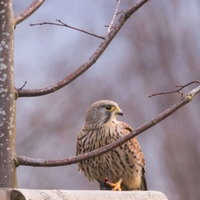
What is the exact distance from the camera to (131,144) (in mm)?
2830

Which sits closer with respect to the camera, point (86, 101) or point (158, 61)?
point (86, 101)

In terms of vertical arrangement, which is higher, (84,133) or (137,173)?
(84,133)

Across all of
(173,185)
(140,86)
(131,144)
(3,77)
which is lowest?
(173,185)

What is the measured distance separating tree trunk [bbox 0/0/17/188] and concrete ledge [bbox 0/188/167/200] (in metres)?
0.14

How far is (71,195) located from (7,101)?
335mm

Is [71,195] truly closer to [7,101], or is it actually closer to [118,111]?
[7,101]

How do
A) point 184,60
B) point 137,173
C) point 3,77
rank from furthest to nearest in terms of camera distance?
point 184,60 < point 137,173 < point 3,77

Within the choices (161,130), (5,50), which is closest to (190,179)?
(161,130)

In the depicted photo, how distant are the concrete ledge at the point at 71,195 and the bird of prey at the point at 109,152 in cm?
108

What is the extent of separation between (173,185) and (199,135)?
22.7 inches

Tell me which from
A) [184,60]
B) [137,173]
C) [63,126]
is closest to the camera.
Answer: [137,173]

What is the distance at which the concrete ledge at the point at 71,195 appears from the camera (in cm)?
126

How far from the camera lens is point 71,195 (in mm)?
1374

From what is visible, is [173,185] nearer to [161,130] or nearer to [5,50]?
[161,130]
